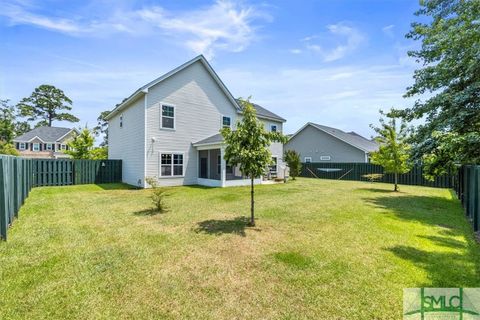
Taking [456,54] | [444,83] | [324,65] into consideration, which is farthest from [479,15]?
[324,65]

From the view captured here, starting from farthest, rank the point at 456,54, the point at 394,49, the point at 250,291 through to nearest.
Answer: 1. the point at 394,49
2. the point at 456,54
3. the point at 250,291

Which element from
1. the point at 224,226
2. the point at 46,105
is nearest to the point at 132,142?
the point at 224,226

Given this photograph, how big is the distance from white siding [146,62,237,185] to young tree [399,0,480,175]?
11732 millimetres

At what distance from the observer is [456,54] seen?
8469 millimetres

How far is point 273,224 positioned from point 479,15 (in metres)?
11.2

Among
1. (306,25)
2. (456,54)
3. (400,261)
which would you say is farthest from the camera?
(306,25)

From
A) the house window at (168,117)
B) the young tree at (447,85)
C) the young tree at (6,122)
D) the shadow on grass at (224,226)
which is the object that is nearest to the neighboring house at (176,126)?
the house window at (168,117)

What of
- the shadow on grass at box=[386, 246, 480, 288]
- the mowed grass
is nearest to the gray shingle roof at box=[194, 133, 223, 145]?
the mowed grass

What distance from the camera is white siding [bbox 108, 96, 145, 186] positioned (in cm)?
1408

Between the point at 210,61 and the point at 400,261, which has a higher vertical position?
the point at 210,61

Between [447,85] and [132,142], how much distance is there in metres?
17.0

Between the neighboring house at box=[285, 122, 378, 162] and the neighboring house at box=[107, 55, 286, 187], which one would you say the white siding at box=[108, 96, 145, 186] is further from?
the neighboring house at box=[285, 122, 378, 162]

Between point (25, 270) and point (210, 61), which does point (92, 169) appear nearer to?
point (210, 61)

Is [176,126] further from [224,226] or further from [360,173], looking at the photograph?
[360,173]
